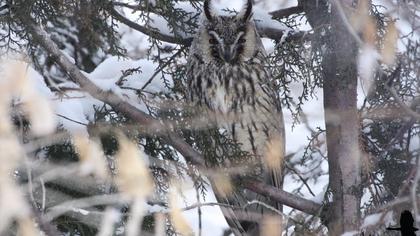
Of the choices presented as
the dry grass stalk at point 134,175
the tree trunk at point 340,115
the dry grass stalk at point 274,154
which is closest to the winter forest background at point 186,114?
the tree trunk at point 340,115

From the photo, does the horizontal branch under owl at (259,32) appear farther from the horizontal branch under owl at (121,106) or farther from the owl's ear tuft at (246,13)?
the horizontal branch under owl at (121,106)

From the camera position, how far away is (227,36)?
13.4 feet

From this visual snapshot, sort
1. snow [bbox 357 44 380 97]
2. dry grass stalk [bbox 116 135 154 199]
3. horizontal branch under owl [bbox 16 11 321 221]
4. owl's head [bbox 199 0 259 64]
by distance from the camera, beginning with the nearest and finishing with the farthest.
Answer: dry grass stalk [bbox 116 135 154 199] → snow [bbox 357 44 380 97] → horizontal branch under owl [bbox 16 11 321 221] → owl's head [bbox 199 0 259 64]

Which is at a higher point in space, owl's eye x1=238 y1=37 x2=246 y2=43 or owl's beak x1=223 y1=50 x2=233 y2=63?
owl's eye x1=238 y1=37 x2=246 y2=43

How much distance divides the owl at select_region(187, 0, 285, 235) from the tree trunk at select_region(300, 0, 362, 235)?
0.52m

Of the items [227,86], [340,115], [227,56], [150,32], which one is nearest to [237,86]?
[227,86]

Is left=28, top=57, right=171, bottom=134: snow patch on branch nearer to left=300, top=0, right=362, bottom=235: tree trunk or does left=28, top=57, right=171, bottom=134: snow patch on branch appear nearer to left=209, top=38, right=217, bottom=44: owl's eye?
left=209, top=38, right=217, bottom=44: owl's eye

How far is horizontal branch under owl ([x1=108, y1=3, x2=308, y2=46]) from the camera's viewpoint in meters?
3.55

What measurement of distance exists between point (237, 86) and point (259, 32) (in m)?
0.33

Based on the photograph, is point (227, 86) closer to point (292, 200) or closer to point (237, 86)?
point (237, 86)

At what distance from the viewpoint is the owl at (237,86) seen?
4027 mm

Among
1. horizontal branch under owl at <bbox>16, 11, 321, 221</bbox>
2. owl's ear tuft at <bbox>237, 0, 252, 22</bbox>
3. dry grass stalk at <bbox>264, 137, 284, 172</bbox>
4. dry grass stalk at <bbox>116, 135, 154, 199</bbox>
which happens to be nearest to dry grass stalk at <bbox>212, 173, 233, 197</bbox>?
horizontal branch under owl at <bbox>16, 11, 321, 221</bbox>

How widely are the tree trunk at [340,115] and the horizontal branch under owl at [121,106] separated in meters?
0.17

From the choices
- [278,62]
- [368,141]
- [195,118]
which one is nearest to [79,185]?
[195,118]
